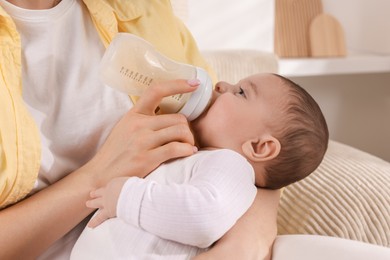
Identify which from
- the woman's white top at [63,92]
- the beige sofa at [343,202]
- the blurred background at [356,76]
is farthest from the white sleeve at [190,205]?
the blurred background at [356,76]

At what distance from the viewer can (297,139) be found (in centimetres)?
97

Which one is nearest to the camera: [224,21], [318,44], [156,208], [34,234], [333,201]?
[156,208]

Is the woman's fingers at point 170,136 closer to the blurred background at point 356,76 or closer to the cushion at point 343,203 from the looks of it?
the cushion at point 343,203

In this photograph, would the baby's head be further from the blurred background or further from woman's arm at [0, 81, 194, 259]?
the blurred background

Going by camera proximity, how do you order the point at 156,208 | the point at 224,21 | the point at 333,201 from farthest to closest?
the point at 224,21
the point at 333,201
the point at 156,208

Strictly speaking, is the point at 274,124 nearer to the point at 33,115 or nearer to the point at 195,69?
the point at 195,69

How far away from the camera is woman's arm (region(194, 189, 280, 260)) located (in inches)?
34.5

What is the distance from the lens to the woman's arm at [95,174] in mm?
940

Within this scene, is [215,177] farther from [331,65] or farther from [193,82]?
[331,65]

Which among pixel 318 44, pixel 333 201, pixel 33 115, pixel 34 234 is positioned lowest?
pixel 318 44

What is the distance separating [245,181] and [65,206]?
0.97 ft

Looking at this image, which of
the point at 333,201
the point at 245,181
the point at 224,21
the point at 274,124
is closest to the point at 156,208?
the point at 245,181

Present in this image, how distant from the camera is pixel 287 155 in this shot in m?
0.97

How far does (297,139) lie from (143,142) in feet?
0.82
